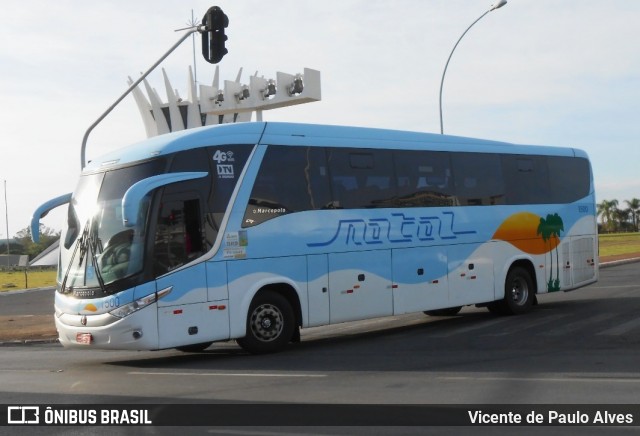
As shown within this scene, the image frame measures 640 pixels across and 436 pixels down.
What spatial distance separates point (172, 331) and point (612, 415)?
7.01 metres

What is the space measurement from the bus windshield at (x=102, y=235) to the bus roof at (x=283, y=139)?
0.32 m

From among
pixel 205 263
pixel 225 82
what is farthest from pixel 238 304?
pixel 225 82

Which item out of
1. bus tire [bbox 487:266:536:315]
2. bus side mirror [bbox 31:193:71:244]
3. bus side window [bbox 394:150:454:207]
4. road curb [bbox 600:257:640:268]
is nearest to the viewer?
bus side mirror [bbox 31:193:71:244]

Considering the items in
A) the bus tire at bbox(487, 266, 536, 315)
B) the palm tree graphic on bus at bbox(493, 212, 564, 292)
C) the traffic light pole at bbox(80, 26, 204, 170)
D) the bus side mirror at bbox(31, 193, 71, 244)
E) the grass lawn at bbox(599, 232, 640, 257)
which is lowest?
the grass lawn at bbox(599, 232, 640, 257)

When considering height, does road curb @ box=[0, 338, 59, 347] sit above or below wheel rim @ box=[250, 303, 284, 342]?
below

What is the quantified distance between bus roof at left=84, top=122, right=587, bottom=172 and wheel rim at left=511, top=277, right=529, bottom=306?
292cm

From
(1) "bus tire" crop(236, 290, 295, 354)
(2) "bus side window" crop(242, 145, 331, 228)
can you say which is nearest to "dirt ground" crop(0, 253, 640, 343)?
(1) "bus tire" crop(236, 290, 295, 354)

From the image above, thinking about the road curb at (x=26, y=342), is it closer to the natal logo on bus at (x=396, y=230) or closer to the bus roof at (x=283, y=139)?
the bus roof at (x=283, y=139)

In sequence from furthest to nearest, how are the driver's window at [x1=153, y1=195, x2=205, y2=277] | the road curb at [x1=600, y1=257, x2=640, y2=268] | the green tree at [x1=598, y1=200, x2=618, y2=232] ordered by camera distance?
the green tree at [x1=598, y1=200, x2=618, y2=232] < the road curb at [x1=600, y1=257, x2=640, y2=268] < the driver's window at [x1=153, y1=195, x2=205, y2=277]

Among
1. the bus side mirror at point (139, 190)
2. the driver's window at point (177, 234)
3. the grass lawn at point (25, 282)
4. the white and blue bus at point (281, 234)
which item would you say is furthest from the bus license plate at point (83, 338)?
the grass lawn at point (25, 282)

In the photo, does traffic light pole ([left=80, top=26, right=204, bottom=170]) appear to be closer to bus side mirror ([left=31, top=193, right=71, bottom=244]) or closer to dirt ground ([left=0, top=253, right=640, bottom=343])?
dirt ground ([left=0, top=253, right=640, bottom=343])

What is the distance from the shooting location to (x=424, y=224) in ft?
56.3

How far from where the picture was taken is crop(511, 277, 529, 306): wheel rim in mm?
19234

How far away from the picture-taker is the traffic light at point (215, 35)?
61.3ft
